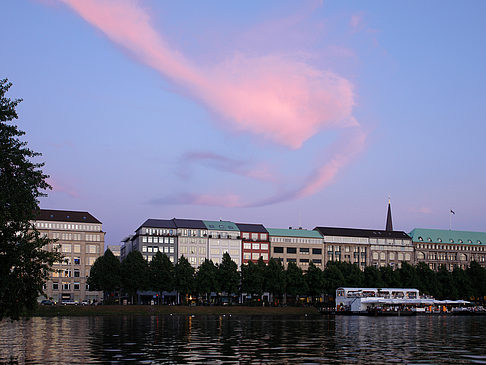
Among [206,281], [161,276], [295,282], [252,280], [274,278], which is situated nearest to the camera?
[161,276]

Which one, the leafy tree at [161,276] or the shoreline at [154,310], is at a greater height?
the leafy tree at [161,276]

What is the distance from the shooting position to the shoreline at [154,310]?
506ft

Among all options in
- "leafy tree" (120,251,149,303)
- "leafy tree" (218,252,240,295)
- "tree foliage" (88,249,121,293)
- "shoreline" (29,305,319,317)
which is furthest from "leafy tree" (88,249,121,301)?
"leafy tree" (218,252,240,295)

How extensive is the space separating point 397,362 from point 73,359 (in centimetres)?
2366

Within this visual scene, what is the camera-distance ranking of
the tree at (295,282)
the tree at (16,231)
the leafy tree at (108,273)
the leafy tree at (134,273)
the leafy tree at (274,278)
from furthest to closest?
the tree at (295,282)
the leafy tree at (274,278)
the leafy tree at (108,273)
the leafy tree at (134,273)
the tree at (16,231)

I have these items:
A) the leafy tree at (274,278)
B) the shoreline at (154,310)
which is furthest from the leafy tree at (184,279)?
the leafy tree at (274,278)

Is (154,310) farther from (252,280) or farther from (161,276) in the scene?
(252,280)

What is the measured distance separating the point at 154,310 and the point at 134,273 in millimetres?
20432

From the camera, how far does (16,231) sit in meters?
47.4

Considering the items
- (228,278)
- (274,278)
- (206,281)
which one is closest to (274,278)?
(274,278)

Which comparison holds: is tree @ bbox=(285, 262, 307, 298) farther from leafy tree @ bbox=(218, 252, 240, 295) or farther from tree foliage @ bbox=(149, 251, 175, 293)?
tree foliage @ bbox=(149, 251, 175, 293)

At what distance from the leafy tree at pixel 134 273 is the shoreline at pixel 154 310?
14.1 metres

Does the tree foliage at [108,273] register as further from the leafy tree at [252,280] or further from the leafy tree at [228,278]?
the leafy tree at [252,280]

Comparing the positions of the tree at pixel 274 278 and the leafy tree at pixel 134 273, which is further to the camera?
the tree at pixel 274 278
